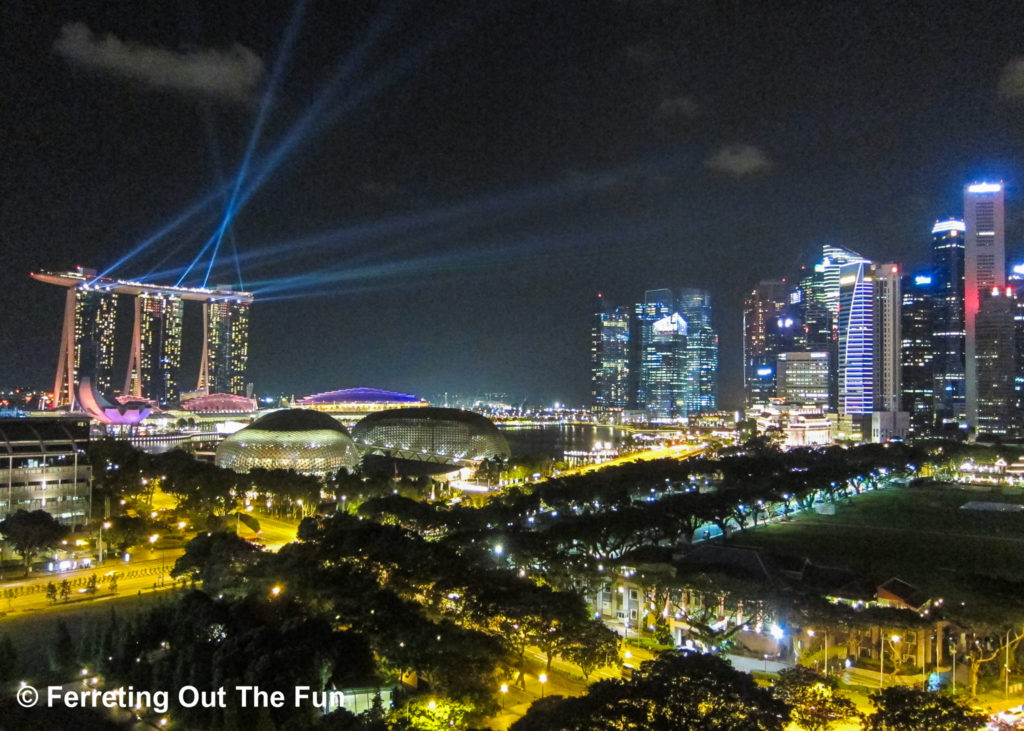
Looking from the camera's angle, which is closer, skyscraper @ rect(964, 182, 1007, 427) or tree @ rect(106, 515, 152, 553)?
tree @ rect(106, 515, 152, 553)

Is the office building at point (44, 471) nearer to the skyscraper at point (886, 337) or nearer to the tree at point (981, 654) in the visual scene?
the tree at point (981, 654)

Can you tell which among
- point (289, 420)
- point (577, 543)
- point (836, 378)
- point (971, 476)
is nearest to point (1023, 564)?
point (577, 543)

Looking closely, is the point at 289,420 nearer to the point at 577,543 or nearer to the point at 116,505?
the point at 116,505

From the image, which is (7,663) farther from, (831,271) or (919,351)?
(831,271)

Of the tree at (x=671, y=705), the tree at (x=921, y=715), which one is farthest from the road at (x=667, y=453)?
the tree at (x=921, y=715)

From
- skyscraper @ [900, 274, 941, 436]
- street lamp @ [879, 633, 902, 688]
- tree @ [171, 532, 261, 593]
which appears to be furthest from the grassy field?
skyscraper @ [900, 274, 941, 436]

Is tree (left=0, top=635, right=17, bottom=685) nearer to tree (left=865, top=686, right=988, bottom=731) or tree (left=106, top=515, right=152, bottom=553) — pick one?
tree (left=106, top=515, right=152, bottom=553)

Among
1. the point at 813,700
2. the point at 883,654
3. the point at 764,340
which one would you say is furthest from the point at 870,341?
the point at 813,700
